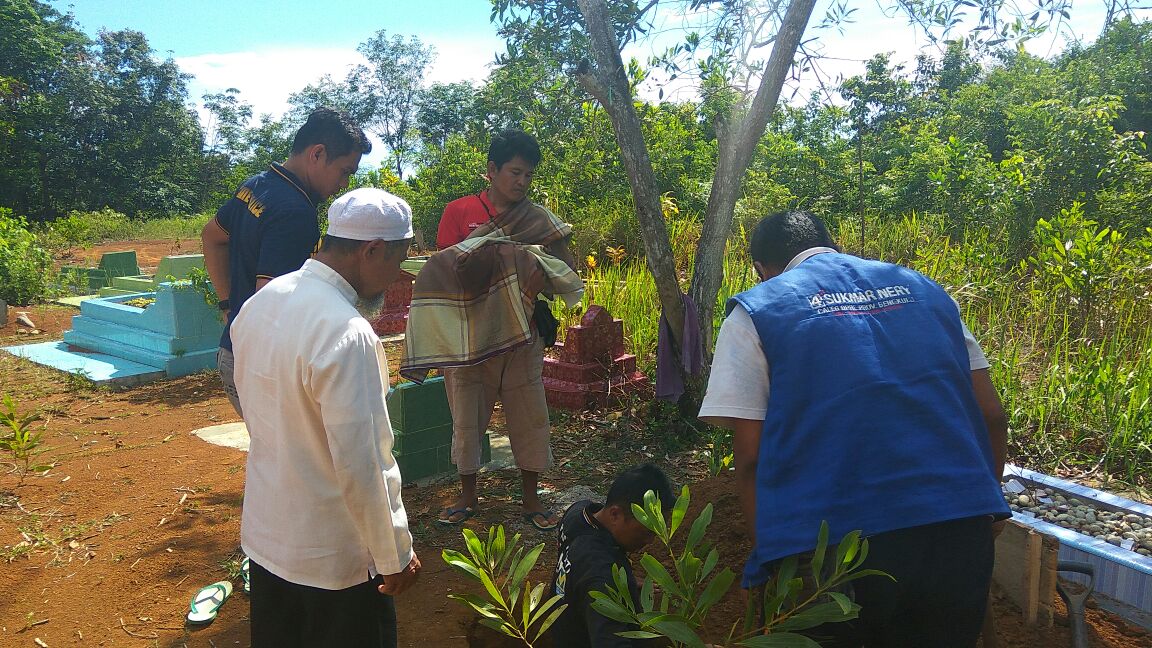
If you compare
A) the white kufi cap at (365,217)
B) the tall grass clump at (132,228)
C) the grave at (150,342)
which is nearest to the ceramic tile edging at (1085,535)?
the white kufi cap at (365,217)

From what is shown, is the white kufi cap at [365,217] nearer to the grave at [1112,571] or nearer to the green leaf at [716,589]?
the green leaf at [716,589]

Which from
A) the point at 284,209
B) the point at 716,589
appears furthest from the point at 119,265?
the point at 716,589

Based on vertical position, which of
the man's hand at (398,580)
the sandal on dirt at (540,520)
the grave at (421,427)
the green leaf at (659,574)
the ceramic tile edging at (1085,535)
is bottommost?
the sandal on dirt at (540,520)

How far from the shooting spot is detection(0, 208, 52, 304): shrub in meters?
10.9

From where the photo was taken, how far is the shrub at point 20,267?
10914 mm

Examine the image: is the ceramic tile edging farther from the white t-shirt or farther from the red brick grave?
the red brick grave

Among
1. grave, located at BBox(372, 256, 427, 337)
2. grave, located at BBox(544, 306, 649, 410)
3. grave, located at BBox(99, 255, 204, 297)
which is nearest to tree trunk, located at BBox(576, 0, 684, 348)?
grave, located at BBox(544, 306, 649, 410)

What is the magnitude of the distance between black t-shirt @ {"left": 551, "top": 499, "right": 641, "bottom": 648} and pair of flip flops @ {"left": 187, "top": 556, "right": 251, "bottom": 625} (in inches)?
49.9

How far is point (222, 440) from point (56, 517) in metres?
1.25

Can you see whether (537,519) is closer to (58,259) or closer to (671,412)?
(671,412)

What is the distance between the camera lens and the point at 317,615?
1.93 metres

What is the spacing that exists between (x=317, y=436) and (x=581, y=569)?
0.86 metres

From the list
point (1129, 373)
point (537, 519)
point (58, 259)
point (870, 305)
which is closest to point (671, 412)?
point (537, 519)

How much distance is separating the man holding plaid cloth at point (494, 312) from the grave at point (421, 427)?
16.6 inches
